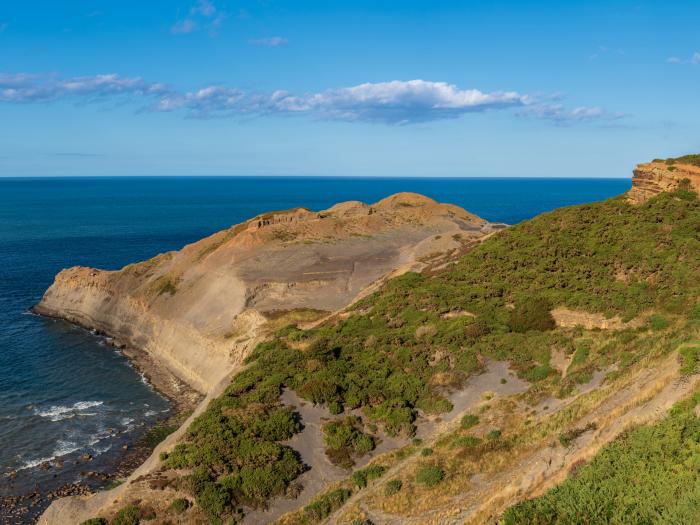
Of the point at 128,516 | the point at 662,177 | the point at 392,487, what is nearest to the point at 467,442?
the point at 392,487

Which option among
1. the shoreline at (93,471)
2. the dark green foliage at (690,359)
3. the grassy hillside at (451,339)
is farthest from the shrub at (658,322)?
the shoreline at (93,471)

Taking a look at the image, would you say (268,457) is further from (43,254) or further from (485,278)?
(43,254)

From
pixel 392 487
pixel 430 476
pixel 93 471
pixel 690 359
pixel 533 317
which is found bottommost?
pixel 93 471

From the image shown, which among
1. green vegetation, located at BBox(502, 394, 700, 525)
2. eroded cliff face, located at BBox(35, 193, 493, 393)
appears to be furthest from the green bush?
eroded cliff face, located at BBox(35, 193, 493, 393)

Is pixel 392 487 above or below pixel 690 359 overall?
below

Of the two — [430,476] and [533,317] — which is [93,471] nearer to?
[430,476]

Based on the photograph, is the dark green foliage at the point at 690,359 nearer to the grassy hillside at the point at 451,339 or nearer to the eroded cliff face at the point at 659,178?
the grassy hillside at the point at 451,339
